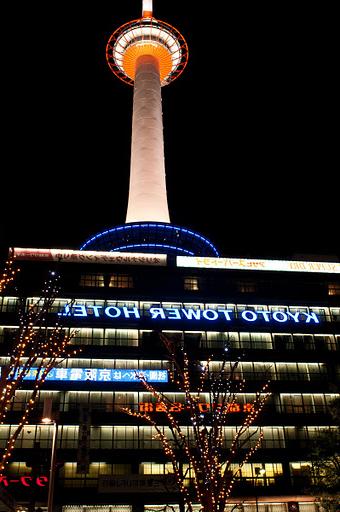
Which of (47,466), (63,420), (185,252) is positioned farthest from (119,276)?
(47,466)

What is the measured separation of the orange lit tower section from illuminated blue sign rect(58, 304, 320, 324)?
19650 mm

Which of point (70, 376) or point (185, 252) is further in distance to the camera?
point (185, 252)

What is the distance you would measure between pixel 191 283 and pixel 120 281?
26.8ft

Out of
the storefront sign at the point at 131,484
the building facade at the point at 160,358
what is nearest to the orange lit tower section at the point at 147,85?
the building facade at the point at 160,358

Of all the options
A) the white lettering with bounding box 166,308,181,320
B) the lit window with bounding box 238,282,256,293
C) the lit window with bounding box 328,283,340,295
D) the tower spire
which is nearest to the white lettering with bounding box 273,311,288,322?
the lit window with bounding box 238,282,256,293

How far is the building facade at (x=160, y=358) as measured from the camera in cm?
5031

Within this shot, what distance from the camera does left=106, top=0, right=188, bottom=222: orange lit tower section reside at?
77688 millimetres

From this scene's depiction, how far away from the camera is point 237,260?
65188mm

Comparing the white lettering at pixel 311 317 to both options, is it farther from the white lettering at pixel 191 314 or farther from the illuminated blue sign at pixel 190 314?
the white lettering at pixel 191 314

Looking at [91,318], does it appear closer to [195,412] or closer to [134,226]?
[134,226]

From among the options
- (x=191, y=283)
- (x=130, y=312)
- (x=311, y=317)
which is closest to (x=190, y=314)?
(x=191, y=283)

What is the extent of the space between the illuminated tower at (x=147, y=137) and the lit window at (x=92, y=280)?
935 cm

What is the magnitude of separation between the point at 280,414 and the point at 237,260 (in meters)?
18.7

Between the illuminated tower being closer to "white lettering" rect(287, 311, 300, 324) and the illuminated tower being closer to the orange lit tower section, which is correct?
the orange lit tower section
